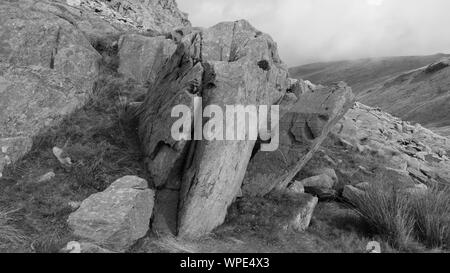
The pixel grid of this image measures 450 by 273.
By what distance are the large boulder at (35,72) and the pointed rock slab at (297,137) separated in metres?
6.11

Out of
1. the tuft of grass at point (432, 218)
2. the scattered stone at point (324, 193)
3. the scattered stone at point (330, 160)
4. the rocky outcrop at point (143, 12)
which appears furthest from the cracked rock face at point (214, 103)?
the rocky outcrop at point (143, 12)

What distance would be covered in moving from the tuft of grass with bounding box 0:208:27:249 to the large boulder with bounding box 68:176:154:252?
38.6 inches

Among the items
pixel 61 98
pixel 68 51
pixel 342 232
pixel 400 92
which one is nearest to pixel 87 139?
pixel 61 98

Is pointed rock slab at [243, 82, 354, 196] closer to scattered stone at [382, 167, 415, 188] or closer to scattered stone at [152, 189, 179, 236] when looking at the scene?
scattered stone at [152, 189, 179, 236]

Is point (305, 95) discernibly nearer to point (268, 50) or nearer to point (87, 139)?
point (268, 50)

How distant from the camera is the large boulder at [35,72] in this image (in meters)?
11.2

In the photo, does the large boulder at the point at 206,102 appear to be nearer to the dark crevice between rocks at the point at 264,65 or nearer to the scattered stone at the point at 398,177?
the dark crevice between rocks at the point at 264,65

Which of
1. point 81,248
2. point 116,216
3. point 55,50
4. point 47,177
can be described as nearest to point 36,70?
point 55,50

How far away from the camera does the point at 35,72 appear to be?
12.3 meters

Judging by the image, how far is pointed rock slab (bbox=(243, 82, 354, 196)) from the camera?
12.2m

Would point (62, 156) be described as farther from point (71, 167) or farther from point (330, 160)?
point (330, 160)

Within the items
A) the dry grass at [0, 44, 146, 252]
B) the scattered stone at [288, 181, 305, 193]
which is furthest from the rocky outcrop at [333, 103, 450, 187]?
the dry grass at [0, 44, 146, 252]

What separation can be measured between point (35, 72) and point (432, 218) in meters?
11.7
